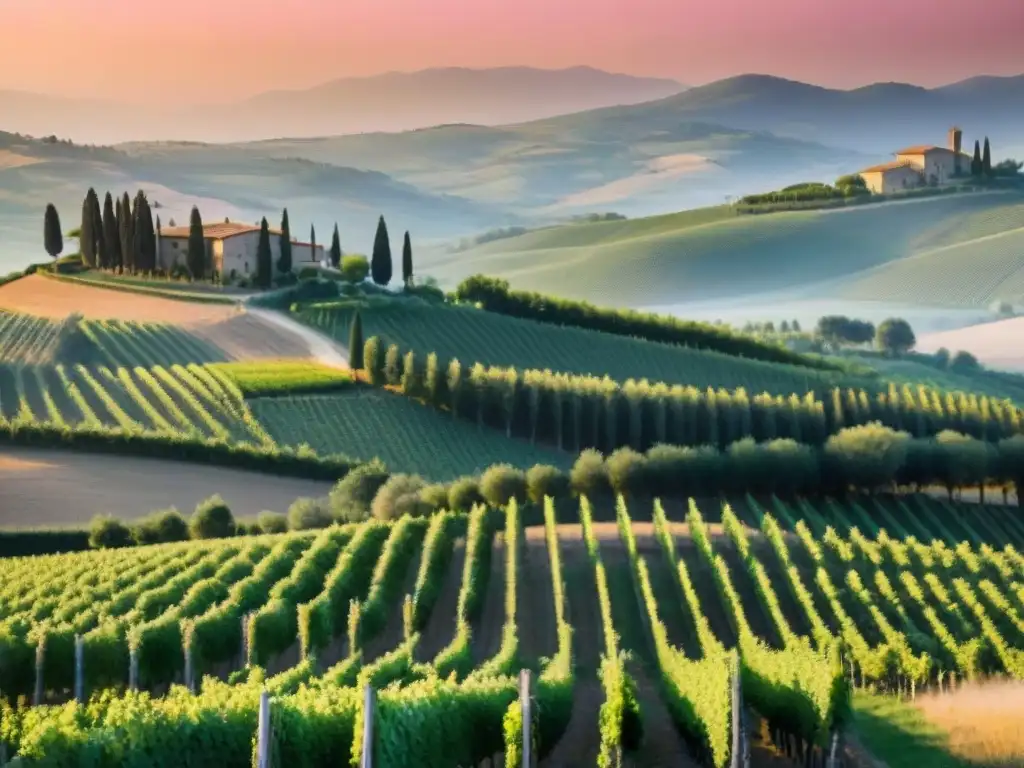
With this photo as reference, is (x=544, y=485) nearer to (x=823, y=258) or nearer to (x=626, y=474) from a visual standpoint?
(x=626, y=474)

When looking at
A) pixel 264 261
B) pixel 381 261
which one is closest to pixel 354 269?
pixel 381 261

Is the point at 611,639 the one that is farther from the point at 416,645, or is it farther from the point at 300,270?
the point at 300,270

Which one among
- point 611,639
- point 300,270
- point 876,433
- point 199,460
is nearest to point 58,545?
point 199,460

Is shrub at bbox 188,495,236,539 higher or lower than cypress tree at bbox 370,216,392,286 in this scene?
lower

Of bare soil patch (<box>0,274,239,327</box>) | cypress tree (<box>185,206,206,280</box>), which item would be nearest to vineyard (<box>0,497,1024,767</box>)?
bare soil patch (<box>0,274,239,327</box>)

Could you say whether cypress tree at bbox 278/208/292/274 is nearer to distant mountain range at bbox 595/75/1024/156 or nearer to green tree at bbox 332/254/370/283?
green tree at bbox 332/254/370/283

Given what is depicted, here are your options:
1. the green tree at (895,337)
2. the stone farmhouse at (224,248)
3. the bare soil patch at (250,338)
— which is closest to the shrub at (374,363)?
the bare soil patch at (250,338)
